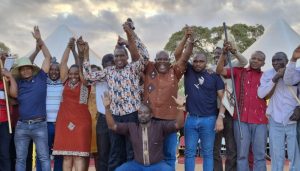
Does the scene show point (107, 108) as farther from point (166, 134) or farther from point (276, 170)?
point (276, 170)

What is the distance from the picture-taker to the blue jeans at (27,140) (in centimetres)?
684

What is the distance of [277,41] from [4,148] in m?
12.3

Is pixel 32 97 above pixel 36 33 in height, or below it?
below

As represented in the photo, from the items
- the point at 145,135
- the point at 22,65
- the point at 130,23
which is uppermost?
the point at 130,23

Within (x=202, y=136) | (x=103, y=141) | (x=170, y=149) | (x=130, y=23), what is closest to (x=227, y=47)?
(x=202, y=136)

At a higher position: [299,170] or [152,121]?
[152,121]

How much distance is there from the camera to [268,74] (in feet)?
22.2

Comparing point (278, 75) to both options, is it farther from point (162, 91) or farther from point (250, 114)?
point (162, 91)

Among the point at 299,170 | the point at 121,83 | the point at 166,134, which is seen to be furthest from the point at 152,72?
the point at 299,170

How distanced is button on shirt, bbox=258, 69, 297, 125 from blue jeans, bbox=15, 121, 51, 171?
332 cm

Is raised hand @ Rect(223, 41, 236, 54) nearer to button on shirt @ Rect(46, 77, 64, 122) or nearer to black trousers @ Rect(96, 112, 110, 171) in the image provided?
black trousers @ Rect(96, 112, 110, 171)

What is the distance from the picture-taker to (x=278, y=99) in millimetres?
6691

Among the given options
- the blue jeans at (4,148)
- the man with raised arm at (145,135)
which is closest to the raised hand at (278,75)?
the man with raised arm at (145,135)

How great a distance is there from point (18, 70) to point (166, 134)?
8.28 ft
